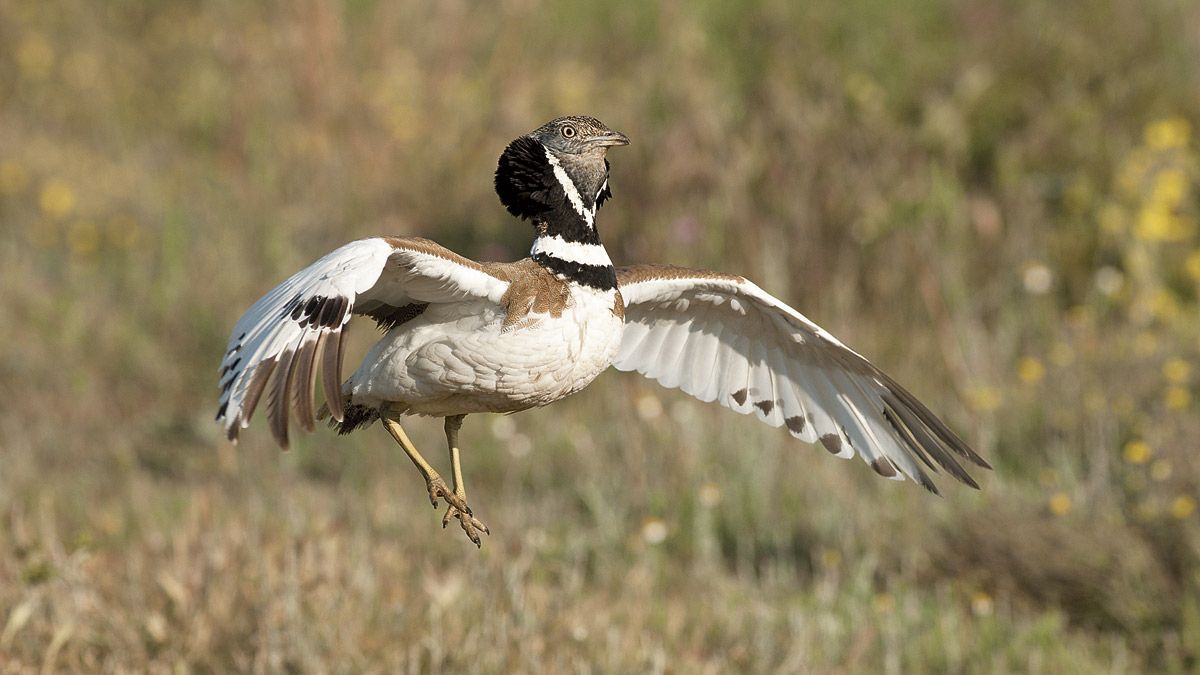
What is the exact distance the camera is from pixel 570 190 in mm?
3375

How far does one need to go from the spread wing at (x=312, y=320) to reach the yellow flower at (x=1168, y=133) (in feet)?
18.2

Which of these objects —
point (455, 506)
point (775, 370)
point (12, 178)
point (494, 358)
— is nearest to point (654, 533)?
point (775, 370)

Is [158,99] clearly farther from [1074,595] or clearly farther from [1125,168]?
[1074,595]

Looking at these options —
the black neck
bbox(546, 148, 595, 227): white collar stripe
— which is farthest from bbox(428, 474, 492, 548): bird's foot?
bbox(546, 148, 595, 227): white collar stripe

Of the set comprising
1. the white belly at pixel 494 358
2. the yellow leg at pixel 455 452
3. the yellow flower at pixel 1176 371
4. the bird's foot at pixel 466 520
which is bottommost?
the yellow flower at pixel 1176 371

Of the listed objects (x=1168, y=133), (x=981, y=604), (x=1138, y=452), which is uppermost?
(x=1168, y=133)

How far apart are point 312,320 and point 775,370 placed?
1.96 m

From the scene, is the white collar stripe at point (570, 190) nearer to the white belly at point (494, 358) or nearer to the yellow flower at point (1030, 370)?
the white belly at point (494, 358)

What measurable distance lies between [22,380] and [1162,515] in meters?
5.76

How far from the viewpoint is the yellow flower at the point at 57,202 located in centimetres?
970

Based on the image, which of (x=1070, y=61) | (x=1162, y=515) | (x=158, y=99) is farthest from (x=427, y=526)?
(x=158, y=99)

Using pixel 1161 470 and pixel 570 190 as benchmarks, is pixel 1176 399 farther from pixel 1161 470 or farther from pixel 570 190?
pixel 570 190

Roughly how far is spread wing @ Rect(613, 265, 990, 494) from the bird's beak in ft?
2.08

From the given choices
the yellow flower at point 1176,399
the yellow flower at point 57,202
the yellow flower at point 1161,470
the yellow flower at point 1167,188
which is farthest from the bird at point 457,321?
the yellow flower at point 57,202
